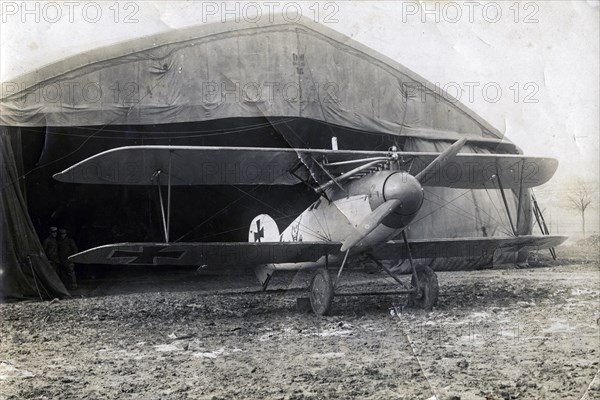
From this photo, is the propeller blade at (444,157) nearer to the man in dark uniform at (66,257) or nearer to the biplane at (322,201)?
the biplane at (322,201)

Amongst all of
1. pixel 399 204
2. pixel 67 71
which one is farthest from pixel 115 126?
pixel 399 204

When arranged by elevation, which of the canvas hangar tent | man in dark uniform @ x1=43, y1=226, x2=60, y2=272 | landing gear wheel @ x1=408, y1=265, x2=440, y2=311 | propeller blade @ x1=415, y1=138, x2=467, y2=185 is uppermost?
the canvas hangar tent

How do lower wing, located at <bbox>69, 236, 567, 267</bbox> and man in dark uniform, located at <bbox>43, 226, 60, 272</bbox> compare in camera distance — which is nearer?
lower wing, located at <bbox>69, 236, 567, 267</bbox>

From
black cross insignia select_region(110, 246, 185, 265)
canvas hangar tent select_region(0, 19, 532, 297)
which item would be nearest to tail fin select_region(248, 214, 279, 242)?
canvas hangar tent select_region(0, 19, 532, 297)

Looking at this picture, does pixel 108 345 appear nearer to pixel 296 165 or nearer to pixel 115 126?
pixel 296 165

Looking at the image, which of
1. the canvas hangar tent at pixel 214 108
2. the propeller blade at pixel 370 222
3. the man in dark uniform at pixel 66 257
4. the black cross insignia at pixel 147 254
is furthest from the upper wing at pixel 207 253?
the man in dark uniform at pixel 66 257

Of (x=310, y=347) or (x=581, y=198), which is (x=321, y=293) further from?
(x=581, y=198)

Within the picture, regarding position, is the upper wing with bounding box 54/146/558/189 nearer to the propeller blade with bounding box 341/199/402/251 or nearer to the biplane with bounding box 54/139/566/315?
the biplane with bounding box 54/139/566/315
